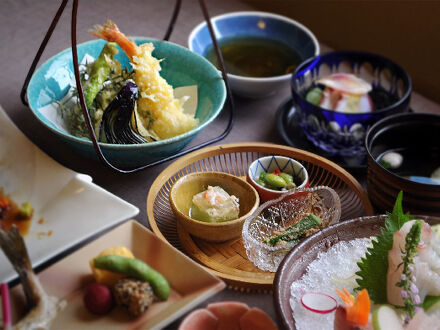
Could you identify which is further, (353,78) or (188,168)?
(353,78)

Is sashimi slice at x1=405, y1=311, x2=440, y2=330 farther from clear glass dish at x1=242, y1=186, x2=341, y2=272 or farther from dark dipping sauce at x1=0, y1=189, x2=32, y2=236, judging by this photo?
dark dipping sauce at x1=0, y1=189, x2=32, y2=236

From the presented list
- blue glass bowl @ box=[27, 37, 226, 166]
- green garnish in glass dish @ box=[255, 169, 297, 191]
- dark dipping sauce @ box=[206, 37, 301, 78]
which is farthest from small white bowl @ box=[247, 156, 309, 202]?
dark dipping sauce @ box=[206, 37, 301, 78]

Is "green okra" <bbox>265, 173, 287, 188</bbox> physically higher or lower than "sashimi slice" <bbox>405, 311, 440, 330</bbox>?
higher

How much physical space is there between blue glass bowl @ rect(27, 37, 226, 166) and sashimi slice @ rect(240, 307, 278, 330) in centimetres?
44

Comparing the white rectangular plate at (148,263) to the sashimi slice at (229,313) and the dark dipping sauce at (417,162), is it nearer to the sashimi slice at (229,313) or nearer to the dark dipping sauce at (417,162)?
the sashimi slice at (229,313)

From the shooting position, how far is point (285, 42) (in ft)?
5.22

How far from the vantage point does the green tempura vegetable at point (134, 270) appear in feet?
2.45

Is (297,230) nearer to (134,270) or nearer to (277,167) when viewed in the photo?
(277,167)

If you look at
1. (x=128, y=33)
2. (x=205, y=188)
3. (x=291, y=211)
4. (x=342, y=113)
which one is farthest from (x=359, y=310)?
(x=128, y=33)

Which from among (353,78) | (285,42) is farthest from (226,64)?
(353,78)

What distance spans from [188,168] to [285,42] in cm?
67

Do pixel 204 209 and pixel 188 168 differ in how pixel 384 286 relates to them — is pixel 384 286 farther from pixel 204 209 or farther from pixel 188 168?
pixel 188 168

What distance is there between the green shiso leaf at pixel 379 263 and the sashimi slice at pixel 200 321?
25cm

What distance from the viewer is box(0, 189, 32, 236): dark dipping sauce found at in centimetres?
91
